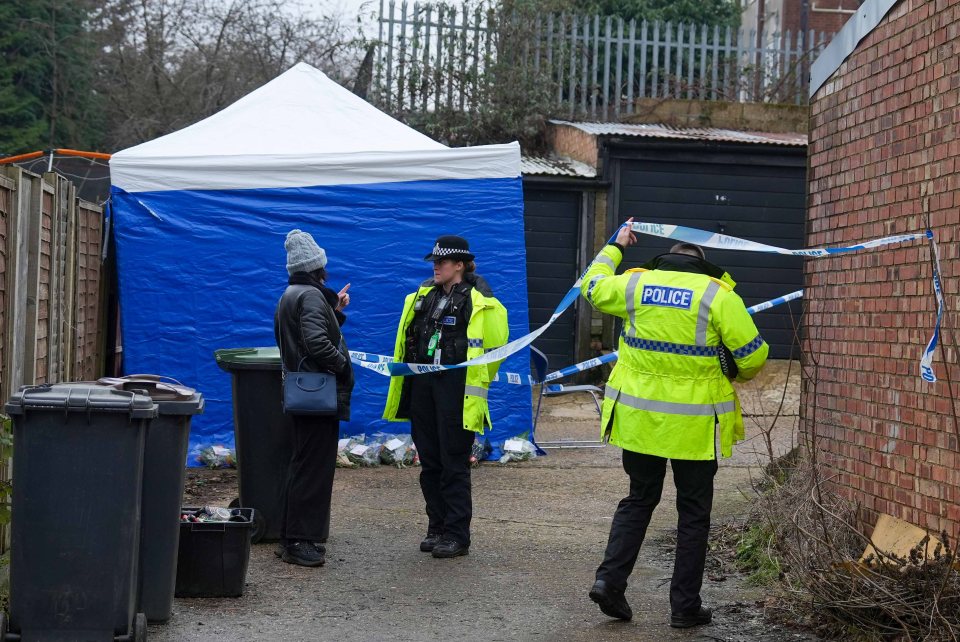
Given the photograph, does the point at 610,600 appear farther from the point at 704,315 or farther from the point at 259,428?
the point at 259,428

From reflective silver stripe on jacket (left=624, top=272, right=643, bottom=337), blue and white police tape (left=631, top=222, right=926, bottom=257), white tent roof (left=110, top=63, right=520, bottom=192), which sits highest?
white tent roof (left=110, top=63, right=520, bottom=192)

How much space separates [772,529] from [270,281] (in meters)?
4.93

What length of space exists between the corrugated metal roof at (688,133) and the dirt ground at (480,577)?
6.36 m

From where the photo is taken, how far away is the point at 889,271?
18.2ft

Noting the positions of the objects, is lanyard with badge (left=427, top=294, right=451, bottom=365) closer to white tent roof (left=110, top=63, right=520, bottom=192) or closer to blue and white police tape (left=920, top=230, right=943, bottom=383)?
blue and white police tape (left=920, top=230, right=943, bottom=383)

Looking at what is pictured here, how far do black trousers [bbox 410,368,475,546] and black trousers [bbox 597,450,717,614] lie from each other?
4.61ft

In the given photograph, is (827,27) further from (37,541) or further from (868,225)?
(37,541)

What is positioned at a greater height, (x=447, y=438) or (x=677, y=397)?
(x=677, y=397)

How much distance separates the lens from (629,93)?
1692cm

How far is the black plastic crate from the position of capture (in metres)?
5.38

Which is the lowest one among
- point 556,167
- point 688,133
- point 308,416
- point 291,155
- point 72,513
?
point 72,513

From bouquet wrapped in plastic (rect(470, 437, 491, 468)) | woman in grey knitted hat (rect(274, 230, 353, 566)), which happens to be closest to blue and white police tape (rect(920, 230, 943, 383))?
woman in grey knitted hat (rect(274, 230, 353, 566))

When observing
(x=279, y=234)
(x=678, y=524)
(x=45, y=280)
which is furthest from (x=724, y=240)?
(x=279, y=234)

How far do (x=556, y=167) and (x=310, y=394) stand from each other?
30.9 feet
